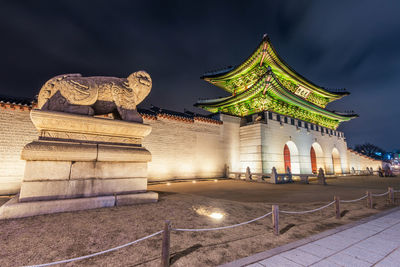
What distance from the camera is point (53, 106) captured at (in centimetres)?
423

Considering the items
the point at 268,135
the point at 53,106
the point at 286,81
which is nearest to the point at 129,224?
the point at 53,106

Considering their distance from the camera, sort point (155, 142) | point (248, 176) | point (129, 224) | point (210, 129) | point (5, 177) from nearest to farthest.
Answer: point (129, 224) → point (5, 177) → point (155, 142) → point (248, 176) → point (210, 129)

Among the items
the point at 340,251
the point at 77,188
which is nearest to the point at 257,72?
the point at 340,251

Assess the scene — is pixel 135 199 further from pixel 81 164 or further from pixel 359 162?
pixel 359 162

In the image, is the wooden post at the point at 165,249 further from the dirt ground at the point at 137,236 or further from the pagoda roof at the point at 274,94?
the pagoda roof at the point at 274,94

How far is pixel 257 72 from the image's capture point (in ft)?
60.7

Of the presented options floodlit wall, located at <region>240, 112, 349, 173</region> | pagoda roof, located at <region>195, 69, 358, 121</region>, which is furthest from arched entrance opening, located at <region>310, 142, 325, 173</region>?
pagoda roof, located at <region>195, 69, 358, 121</region>

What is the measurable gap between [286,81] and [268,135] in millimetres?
8960

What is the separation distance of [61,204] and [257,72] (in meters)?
19.2

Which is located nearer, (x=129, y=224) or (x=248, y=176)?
(x=129, y=224)

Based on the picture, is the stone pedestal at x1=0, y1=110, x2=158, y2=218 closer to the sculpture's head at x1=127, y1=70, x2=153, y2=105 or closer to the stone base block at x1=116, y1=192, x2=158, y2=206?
the stone base block at x1=116, y1=192, x2=158, y2=206

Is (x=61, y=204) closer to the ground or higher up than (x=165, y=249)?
higher up

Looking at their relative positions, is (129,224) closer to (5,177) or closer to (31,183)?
(31,183)

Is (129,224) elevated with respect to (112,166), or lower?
lower
